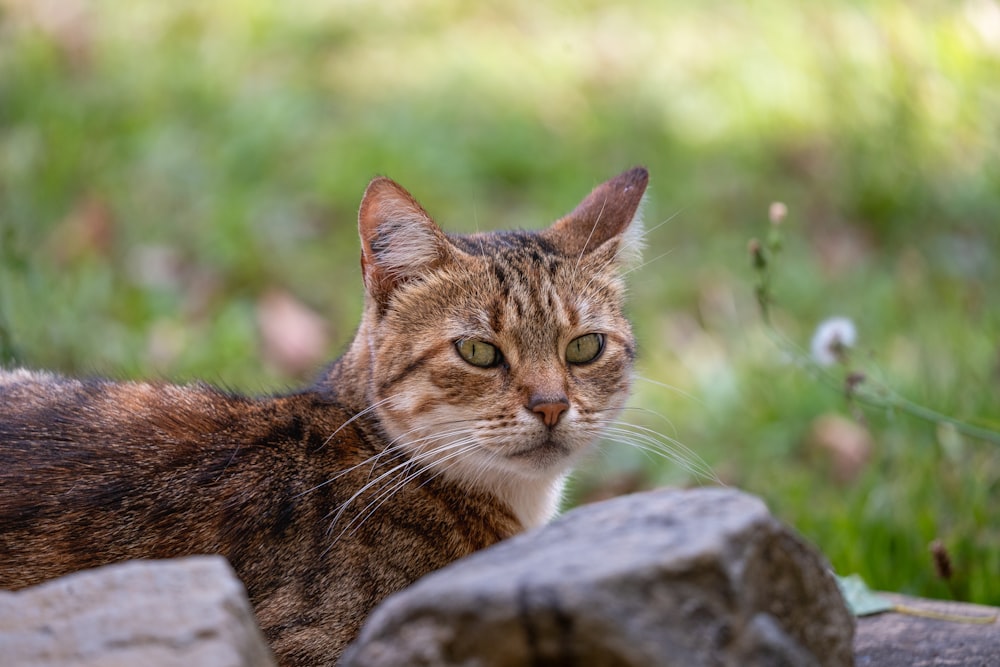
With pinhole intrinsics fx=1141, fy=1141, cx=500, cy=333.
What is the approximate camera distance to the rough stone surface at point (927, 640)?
9.35 ft

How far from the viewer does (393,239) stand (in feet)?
11.2

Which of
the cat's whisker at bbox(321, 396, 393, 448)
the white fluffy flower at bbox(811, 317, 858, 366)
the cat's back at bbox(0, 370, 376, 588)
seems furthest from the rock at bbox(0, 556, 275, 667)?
the white fluffy flower at bbox(811, 317, 858, 366)

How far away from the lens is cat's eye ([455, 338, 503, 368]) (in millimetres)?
3281

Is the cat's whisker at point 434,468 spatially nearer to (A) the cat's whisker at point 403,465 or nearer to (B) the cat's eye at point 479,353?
(A) the cat's whisker at point 403,465

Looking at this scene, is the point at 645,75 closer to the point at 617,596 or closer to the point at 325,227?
the point at 325,227

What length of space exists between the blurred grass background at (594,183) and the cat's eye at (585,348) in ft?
4.40

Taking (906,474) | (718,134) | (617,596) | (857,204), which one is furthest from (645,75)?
(617,596)

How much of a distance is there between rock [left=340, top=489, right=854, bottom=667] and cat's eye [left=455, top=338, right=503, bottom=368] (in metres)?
1.15

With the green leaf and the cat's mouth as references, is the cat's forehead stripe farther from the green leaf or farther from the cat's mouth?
the green leaf

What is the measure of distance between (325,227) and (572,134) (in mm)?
1955

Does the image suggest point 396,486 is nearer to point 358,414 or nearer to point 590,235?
point 358,414

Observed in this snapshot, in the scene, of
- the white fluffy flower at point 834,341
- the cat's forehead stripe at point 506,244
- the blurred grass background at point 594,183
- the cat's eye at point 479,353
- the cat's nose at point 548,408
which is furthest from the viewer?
the blurred grass background at point 594,183

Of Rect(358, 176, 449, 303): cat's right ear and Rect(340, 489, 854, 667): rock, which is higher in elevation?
Rect(358, 176, 449, 303): cat's right ear

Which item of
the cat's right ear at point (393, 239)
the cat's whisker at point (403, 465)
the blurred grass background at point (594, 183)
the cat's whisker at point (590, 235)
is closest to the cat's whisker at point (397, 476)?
the cat's whisker at point (403, 465)
